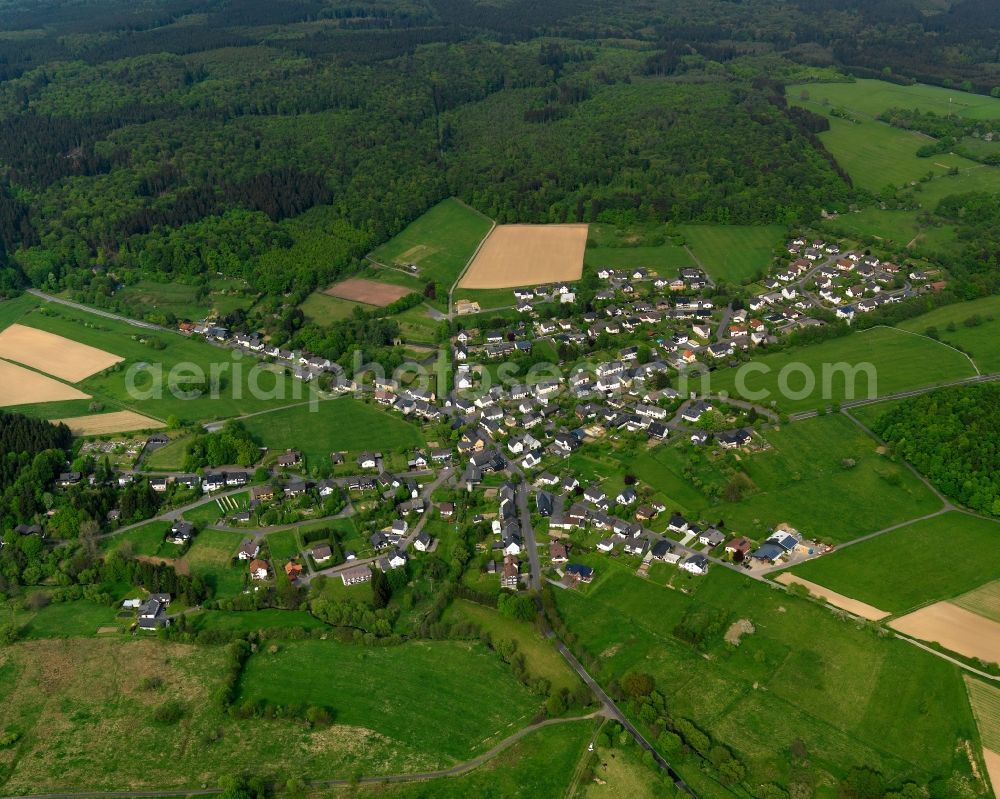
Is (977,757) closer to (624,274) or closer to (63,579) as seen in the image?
(63,579)

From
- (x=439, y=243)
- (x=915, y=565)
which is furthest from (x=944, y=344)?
(x=439, y=243)

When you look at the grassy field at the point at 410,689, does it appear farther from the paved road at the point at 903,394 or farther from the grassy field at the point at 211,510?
the paved road at the point at 903,394

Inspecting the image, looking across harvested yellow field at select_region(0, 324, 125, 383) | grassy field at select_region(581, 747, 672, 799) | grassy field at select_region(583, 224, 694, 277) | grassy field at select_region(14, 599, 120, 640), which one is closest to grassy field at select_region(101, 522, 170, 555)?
grassy field at select_region(14, 599, 120, 640)

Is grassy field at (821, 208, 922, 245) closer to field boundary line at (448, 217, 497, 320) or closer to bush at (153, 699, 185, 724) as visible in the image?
field boundary line at (448, 217, 497, 320)

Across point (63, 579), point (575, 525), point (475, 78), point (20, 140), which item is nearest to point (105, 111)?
point (20, 140)

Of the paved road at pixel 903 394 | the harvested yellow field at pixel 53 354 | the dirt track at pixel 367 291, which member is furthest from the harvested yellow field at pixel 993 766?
the harvested yellow field at pixel 53 354

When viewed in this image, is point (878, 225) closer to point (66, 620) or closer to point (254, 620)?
point (254, 620)
